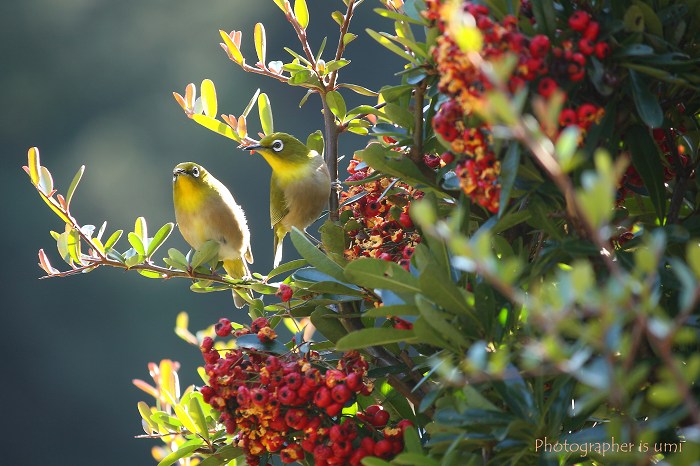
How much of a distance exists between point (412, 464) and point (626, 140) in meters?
0.46

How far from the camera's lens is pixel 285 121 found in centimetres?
422

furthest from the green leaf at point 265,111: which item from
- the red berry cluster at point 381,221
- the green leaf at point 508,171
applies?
the green leaf at point 508,171

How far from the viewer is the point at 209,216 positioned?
6.84 ft

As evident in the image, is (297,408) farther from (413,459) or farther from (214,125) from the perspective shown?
(214,125)

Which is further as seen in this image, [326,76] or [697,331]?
[326,76]

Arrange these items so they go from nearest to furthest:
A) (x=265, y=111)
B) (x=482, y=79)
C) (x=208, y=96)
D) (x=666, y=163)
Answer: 1. (x=482, y=79)
2. (x=666, y=163)
3. (x=208, y=96)
4. (x=265, y=111)

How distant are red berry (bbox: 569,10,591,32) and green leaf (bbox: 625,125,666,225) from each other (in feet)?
0.55

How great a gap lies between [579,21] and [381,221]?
18.4 inches

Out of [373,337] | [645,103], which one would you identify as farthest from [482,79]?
[373,337]

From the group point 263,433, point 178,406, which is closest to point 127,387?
point 178,406

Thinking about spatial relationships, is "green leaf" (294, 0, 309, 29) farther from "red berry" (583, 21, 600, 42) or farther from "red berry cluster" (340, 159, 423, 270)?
"red berry" (583, 21, 600, 42)

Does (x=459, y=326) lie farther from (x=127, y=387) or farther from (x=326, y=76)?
(x=127, y=387)

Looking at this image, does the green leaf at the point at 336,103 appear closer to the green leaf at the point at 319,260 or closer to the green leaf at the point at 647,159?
the green leaf at the point at 319,260

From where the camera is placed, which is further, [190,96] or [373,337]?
[190,96]
